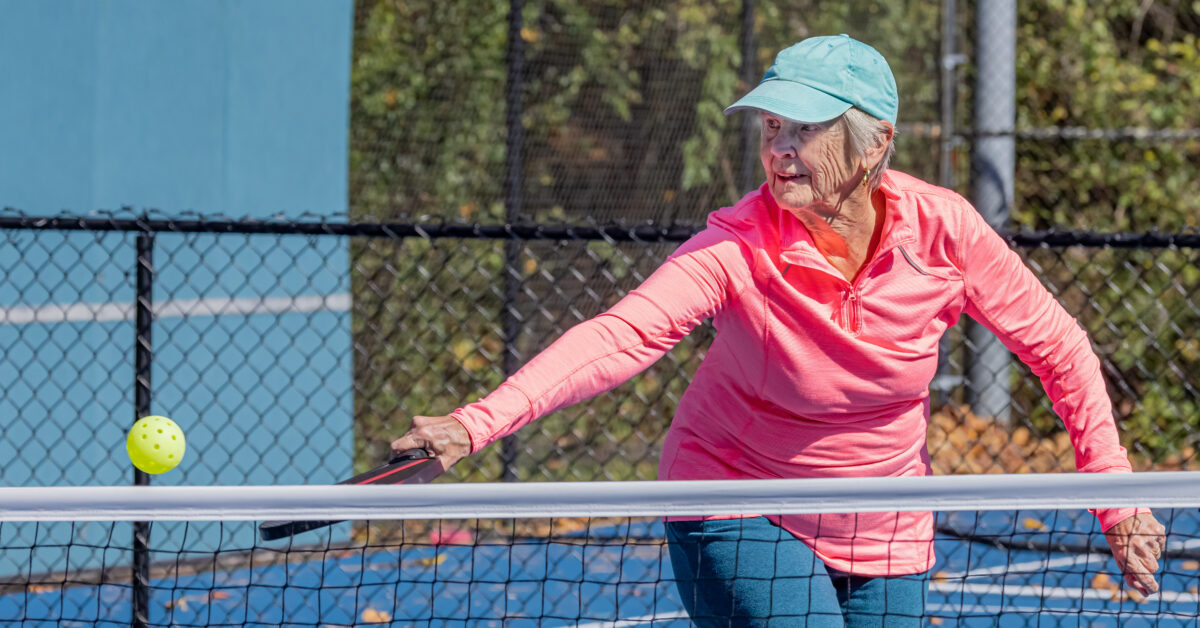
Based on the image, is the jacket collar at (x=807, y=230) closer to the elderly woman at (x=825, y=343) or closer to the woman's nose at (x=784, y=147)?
the elderly woman at (x=825, y=343)

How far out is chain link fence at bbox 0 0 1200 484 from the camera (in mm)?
5855

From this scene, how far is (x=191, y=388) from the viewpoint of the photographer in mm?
5648

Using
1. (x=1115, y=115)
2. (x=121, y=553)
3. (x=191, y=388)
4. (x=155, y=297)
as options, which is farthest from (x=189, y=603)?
(x=1115, y=115)

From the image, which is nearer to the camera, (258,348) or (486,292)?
(258,348)

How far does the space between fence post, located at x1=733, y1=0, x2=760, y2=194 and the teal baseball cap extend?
5745mm

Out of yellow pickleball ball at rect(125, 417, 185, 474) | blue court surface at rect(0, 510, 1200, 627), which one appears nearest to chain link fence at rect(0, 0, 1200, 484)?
blue court surface at rect(0, 510, 1200, 627)

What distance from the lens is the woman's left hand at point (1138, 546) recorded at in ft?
7.78

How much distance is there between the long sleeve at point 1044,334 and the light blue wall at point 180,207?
2959 millimetres

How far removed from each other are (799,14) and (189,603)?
6638 millimetres

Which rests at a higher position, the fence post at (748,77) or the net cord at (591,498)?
the fence post at (748,77)

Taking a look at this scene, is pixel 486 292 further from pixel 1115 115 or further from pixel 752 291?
pixel 752 291

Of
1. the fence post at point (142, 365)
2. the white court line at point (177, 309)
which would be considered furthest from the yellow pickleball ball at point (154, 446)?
the white court line at point (177, 309)

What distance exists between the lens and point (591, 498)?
220 cm

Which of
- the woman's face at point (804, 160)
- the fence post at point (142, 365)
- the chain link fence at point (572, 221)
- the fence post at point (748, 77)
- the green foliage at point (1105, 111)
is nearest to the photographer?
the woman's face at point (804, 160)
